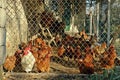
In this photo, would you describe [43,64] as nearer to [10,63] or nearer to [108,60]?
[10,63]

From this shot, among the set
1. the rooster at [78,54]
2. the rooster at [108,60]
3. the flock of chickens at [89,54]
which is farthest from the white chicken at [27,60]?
the rooster at [108,60]

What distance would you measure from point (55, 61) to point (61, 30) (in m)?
2.99

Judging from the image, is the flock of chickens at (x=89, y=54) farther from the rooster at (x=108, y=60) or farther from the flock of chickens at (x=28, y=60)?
the flock of chickens at (x=28, y=60)

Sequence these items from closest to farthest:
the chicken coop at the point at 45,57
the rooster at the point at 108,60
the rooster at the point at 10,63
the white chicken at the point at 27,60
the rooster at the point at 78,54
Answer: the chicken coop at the point at 45,57, the rooster at the point at 10,63, the white chicken at the point at 27,60, the rooster at the point at 108,60, the rooster at the point at 78,54

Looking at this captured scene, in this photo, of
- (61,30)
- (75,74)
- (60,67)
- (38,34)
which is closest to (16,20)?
(60,67)

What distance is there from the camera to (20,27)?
6.96 m

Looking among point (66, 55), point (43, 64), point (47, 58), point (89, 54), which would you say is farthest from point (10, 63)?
point (66, 55)

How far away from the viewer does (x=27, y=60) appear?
5.86 m

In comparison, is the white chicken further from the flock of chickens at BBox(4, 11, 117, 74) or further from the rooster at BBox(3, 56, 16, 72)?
the rooster at BBox(3, 56, 16, 72)

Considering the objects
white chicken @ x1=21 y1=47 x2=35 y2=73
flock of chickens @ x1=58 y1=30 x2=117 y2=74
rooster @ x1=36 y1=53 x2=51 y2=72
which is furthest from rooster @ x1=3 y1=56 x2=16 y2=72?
flock of chickens @ x1=58 y1=30 x2=117 y2=74

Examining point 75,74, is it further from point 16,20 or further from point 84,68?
point 16,20

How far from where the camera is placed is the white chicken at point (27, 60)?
231 inches

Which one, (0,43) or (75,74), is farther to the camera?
(75,74)

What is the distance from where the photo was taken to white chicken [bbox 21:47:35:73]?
5.87 metres
